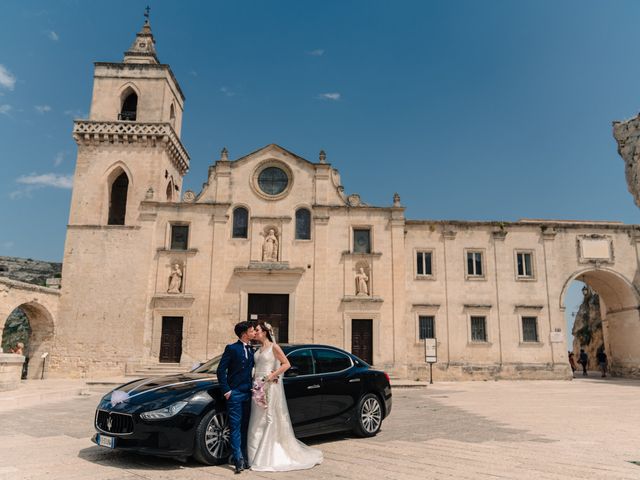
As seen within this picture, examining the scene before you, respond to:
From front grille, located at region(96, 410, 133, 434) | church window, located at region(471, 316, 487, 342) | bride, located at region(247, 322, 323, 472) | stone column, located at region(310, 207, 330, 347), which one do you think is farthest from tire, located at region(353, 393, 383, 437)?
church window, located at region(471, 316, 487, 342)

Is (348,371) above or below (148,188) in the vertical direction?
below

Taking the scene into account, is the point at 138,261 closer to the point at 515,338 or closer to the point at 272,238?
the point at 272,238

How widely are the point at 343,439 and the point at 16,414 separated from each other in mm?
9022

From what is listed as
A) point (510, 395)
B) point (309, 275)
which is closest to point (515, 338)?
point (510, 395)

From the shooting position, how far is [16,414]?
1233 cm

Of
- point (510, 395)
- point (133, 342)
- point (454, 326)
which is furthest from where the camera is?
point (454, 326)

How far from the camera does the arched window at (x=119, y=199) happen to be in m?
29.6

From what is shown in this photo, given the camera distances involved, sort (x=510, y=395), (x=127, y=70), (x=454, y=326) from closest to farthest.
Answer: (x=510, y=395) → (x=454, y=326) → (x=127, y=70)

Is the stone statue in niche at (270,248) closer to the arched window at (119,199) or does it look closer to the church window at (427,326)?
the church window at (427,326)

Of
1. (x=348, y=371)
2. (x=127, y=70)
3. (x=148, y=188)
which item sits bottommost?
(x=348, y=371)

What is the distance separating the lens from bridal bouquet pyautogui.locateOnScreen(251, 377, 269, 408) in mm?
6809

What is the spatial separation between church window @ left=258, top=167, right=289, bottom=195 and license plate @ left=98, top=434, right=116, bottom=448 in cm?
2154

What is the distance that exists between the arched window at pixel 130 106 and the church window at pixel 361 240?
15822mm

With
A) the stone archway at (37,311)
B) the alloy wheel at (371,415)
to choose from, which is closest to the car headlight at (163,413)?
the alloy wheel at (371,415)
